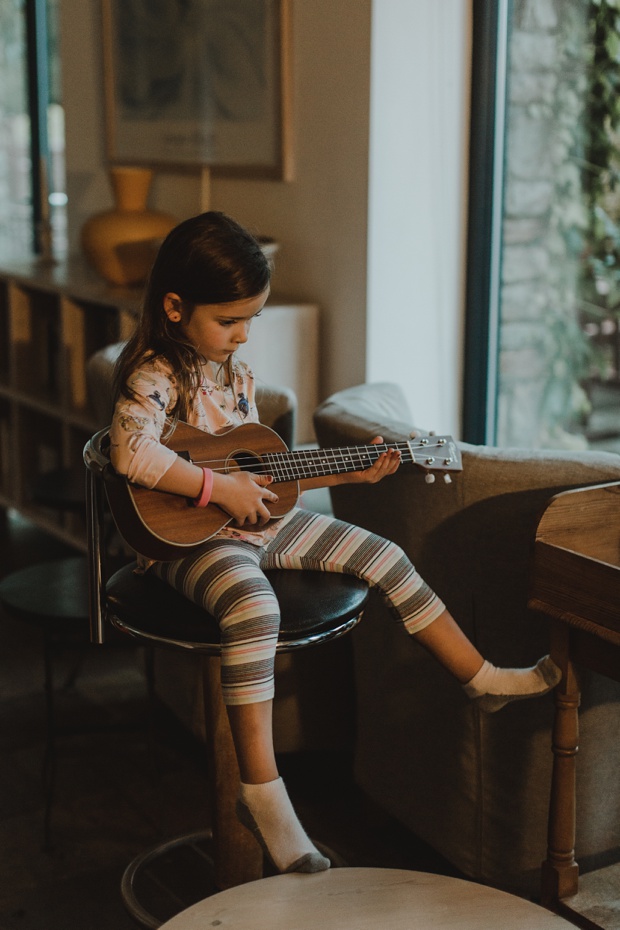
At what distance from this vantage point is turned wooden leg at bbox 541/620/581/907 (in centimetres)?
168

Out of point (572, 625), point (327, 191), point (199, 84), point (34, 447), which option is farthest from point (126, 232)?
point (572, 625)

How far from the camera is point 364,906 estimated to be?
1.39m

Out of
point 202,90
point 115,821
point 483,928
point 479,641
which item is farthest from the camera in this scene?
point 202,90

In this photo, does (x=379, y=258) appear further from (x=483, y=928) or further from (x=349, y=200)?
(x=483, y=928)

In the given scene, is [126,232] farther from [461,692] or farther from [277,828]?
[277,828]

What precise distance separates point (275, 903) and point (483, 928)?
0.26 meters

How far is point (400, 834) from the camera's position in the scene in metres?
2.26

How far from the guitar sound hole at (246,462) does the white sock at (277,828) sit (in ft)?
1.53

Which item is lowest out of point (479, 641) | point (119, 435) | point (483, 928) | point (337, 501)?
point (483, 928)

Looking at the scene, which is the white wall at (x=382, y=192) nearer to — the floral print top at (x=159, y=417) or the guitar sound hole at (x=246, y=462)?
the floral print top at (x=159, y=417)

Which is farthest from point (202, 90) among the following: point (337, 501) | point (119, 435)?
point (119, 435)

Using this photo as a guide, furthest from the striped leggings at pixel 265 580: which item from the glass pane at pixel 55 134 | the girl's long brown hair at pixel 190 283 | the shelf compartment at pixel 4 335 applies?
the glass pane at pixel 55 134

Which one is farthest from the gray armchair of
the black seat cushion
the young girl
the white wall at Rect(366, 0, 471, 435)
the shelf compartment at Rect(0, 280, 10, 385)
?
the shelf compartment at Rect(0, 280, 10, 385)

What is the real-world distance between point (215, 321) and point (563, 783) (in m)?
0.90
